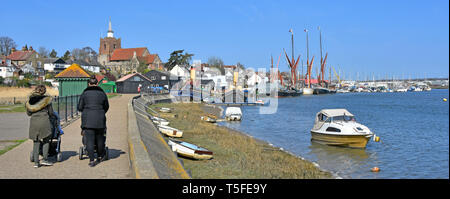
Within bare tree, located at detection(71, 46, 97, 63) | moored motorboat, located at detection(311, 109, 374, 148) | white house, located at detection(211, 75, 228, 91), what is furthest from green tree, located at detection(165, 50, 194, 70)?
moored motorboat, located at detection(311, 109, 374, 148)

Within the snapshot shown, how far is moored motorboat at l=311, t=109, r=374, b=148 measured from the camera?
24.1 metres

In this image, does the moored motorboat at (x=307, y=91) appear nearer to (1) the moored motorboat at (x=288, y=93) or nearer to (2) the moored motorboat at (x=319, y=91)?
(2) the moored motorboat at (x=319, y=91)

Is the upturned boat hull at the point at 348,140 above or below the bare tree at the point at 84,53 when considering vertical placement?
below

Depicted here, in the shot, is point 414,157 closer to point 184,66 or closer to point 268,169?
point 268,169

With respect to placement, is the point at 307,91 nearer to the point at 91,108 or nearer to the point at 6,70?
the point at 6,70

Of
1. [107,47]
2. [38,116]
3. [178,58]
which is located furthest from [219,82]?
[38,116]

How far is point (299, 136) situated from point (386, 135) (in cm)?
826

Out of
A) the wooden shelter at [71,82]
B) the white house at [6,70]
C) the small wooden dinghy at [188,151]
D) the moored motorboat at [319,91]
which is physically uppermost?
the white house at [6,70]

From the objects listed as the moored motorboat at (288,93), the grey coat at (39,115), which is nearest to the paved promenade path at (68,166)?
the grey coat at (39,115)

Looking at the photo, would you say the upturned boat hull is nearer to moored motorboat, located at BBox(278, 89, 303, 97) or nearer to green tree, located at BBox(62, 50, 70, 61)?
moored motorboat, located at BBox(278, 89, 303, 97)

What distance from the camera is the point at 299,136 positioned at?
31.5 meters

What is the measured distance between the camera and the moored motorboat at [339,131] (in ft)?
78.9

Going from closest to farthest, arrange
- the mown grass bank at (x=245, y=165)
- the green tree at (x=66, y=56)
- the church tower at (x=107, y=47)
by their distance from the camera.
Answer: the mown grass bank at (x=245, y=165)
the green tree at (x=66, y=56)
the church tower at (x=107, y=47)
